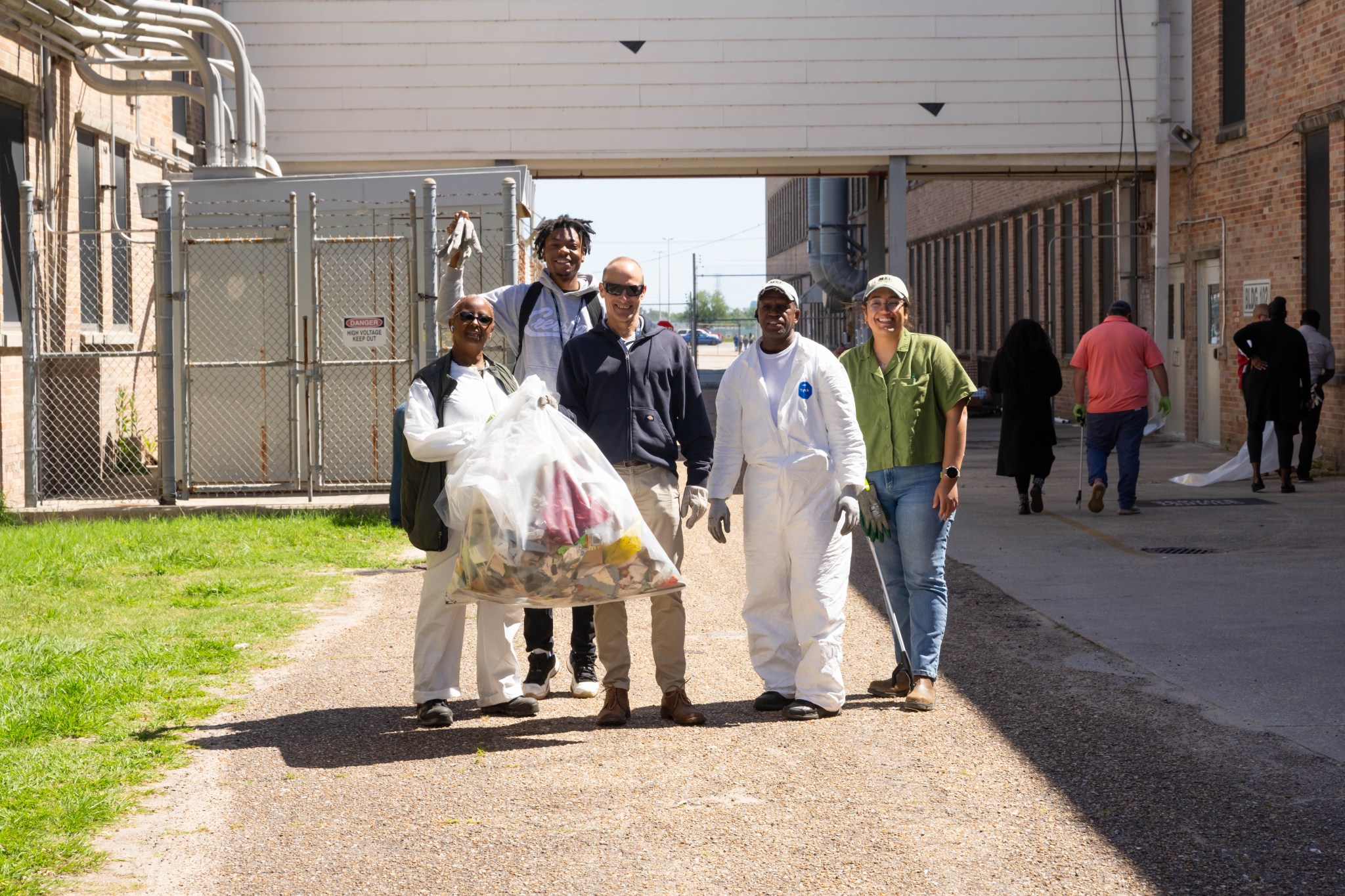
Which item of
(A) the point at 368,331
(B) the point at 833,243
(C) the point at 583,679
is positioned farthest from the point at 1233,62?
(B) the point at 833,243

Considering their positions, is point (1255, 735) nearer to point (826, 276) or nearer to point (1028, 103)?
point (1028, 103)

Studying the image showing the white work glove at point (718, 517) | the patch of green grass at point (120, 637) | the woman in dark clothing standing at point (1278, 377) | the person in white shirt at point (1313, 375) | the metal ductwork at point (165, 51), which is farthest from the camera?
the person in white shirt at point (1313, 375)

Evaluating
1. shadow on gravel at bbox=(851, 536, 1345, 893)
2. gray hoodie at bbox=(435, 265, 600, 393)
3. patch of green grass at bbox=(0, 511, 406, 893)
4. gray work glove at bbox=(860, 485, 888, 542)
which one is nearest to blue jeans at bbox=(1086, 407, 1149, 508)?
shadow on gravel at bbox=(851, 536, 1345, 893)

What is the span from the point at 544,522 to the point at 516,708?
994 mm

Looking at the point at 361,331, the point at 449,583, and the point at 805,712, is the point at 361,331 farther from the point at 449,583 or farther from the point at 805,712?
the point at 805,712

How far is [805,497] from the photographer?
244 inches

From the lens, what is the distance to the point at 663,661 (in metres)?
6.20

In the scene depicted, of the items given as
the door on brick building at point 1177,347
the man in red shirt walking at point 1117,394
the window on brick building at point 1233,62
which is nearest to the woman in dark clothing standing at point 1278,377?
the man in red shirt walking at point 1117,394

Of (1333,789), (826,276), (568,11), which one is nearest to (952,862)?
(1333,789)

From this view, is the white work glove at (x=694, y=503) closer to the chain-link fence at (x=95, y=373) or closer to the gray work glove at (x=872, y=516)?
the gray work glove at (x=872, y=516)

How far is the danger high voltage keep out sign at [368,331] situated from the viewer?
13.6m

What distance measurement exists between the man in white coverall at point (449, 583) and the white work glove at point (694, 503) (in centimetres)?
82

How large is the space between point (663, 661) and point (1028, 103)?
15327 mm

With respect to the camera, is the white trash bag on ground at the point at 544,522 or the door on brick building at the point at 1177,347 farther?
the door on brick building at the point at 1177,347
